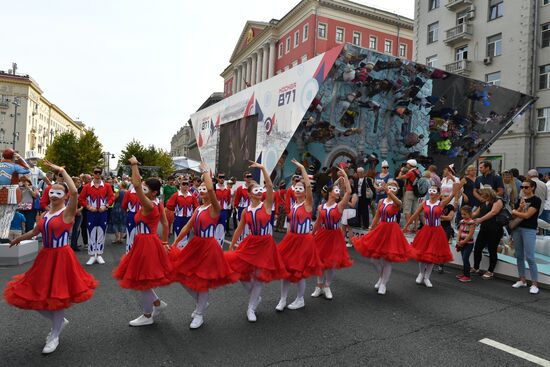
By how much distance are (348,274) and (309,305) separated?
2.38 meters

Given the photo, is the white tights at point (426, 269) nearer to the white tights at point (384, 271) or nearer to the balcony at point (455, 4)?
the white tights at point (384, 271)

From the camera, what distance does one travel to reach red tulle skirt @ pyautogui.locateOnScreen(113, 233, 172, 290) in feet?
15.7

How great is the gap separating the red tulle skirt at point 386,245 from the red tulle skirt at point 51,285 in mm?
4418

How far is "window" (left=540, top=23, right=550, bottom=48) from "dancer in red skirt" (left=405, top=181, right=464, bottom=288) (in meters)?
26.1

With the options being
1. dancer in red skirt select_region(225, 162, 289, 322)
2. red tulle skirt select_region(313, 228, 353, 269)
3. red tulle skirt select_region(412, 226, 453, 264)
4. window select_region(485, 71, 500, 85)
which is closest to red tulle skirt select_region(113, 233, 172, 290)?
dancer in red skirt select_region(225, 162, 289, 322)

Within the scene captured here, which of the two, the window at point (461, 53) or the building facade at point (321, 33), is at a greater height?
the building facade at point (321, 33)

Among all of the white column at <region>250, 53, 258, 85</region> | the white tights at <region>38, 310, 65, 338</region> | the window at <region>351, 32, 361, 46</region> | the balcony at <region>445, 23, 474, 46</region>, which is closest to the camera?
the white tights at <region>38, 310, 65, 338</region>

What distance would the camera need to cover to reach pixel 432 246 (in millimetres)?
7543

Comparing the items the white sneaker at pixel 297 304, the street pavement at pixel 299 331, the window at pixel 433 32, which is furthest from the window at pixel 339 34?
the white sneaker at pixel 297 304

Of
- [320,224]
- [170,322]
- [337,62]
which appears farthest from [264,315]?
[337,62]

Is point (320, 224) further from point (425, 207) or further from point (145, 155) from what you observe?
point (145, 155)

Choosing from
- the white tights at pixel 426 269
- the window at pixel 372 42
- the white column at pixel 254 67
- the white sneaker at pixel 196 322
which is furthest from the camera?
the white column at pixel 254 67

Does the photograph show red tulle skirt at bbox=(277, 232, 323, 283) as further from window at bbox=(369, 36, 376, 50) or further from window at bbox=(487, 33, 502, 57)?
window at bbox=(369, 36, 376, 50)

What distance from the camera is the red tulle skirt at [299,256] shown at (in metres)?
5.72
